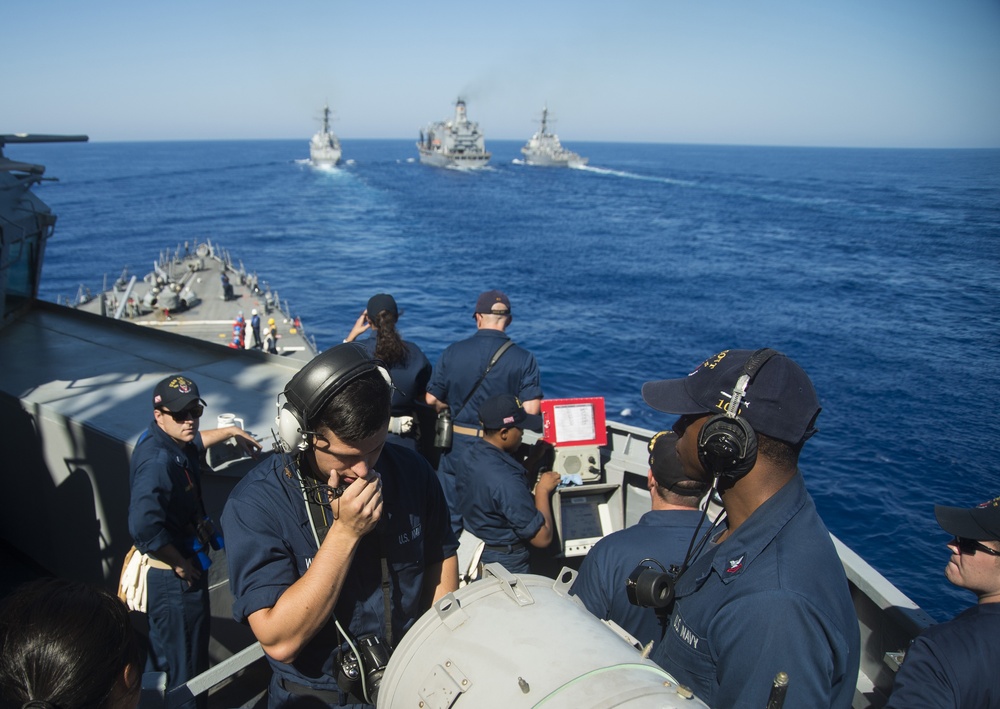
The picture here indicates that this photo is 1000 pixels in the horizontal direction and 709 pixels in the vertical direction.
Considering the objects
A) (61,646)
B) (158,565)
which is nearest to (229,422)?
(158,565)

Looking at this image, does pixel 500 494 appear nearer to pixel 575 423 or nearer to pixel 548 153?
pixel 575 423

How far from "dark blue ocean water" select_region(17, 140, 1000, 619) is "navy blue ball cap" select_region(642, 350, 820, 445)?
12.9 m

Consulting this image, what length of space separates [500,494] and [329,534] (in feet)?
6.55

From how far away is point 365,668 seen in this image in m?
2.22

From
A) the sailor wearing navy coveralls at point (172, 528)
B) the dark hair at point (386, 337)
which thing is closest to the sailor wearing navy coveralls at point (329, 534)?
the sailor wearing navy coveralls at point (172, 528)

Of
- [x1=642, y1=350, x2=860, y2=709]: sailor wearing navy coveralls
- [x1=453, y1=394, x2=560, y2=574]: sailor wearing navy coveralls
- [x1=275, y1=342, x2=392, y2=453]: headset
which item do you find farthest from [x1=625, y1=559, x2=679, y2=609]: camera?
[x1=453, y1=394, x2=560, y2=574]: sailor wearing navy coveralls

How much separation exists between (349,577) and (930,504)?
17325 mm

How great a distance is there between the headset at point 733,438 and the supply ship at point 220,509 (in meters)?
0.60

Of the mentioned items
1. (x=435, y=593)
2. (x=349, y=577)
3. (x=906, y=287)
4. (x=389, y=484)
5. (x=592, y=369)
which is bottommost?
(x=592, y=369)

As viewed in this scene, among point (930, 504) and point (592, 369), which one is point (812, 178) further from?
point (930, 504)

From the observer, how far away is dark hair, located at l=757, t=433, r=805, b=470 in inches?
78.0

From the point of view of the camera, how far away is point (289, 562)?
2.24 m

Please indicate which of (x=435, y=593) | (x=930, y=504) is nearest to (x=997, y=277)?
(x=930, y=504)

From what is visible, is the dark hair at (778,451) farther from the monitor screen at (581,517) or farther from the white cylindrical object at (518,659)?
the monitor screen at (581,517)
